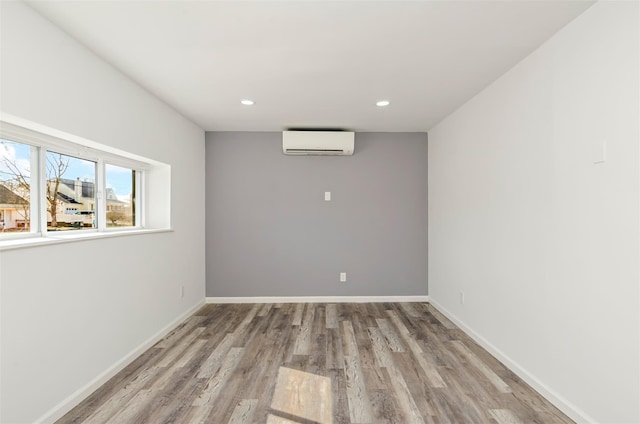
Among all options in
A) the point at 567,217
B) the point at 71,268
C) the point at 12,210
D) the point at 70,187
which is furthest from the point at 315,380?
the point at 70,187

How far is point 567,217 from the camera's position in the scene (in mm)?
1896

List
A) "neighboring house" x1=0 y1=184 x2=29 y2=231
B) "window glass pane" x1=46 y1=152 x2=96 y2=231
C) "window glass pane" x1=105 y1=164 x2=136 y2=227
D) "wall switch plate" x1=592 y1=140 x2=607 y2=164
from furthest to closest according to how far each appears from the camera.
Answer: "window glass pane" x1=105 y1=164 x2=136 y2=227 < "window glass pane" x1=46 y1=152 x2=96 y2=231 < "neighboring house" x1=0 y1=184 x2=29 y2=231 < "wall switch plate" x1=592 y1=140 x2=607 y2=164

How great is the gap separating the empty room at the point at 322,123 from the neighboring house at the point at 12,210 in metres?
0.01

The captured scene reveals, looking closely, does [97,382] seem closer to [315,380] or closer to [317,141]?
[315,380]

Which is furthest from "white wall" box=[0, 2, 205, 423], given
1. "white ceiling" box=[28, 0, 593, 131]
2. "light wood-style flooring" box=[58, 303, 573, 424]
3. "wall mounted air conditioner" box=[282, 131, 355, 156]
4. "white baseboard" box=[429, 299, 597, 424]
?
"white baseboard" box=[429, 299, 597, 424]

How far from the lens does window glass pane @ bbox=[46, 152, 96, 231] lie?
215 centimetres

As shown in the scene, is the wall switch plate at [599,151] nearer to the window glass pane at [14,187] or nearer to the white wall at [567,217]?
the white wall at [567,217]

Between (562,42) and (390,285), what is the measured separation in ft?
10.6

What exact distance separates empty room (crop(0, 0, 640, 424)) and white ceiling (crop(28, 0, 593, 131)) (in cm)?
2

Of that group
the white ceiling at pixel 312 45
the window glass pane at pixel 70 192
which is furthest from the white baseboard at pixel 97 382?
the white ceiling at pixel 312 45

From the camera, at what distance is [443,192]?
3.81 metres

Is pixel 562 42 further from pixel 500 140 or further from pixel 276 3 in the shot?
pixel 276 3

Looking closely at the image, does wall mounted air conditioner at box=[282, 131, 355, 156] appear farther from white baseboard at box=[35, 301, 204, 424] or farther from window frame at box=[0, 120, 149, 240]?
white baseboard at box=[35, 301, 204, 424]

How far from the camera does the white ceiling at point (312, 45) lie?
169 centimetres
